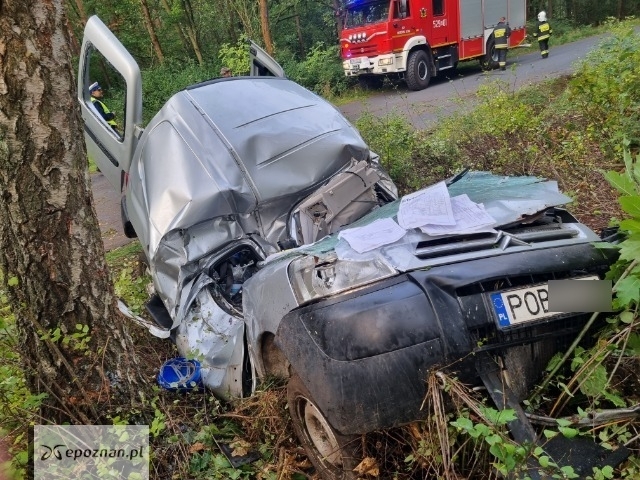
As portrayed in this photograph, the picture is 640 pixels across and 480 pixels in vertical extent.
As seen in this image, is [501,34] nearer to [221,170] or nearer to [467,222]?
[221,170]

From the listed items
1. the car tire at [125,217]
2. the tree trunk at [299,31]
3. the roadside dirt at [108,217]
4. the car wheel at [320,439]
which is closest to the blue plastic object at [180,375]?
the car wheel at [320,439]

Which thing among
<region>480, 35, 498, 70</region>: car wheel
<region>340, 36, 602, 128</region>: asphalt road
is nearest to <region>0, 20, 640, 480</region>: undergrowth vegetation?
<region>340, 36, 602, 128</region>: asphalt road

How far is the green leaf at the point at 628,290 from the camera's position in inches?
70.0

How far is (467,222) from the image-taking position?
2.23 meters

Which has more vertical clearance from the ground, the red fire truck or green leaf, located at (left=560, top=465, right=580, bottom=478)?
the red fire truck

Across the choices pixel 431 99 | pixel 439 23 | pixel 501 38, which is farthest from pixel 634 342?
pixel 501 38

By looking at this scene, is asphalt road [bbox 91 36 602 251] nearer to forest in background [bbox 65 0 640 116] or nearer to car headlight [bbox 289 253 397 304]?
forest in background [bbox 65 0 640 116]

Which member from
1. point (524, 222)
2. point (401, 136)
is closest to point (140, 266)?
point (401, 136)

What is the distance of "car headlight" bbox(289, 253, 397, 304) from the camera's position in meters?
2.03

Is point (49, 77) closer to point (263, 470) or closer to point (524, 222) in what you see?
point (263, 470)

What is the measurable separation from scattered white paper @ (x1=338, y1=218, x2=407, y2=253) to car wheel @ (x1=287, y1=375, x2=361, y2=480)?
646 millimetres

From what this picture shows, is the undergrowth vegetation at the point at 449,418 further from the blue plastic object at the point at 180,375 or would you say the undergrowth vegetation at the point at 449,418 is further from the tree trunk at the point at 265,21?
the tree trunk at the point at 265,21

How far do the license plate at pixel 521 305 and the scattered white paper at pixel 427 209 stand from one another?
469mm
